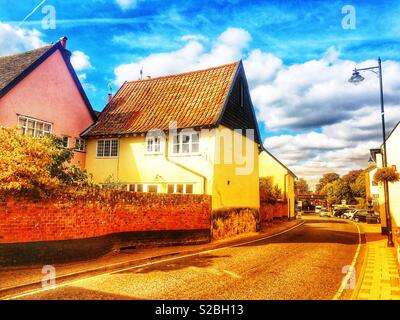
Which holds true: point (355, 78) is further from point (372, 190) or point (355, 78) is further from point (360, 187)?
point (360, 187)

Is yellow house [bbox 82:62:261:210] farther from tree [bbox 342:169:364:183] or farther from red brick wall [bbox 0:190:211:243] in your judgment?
tree [bbox 342:169:364:183]

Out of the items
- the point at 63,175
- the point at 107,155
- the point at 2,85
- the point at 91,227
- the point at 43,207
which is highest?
the point at 2,85

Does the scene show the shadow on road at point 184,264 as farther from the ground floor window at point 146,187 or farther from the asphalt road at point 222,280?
the ground floor window at point 146,187

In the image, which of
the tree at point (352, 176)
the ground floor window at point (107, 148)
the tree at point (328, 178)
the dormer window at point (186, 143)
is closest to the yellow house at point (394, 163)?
the dormer window at point (186, 143)

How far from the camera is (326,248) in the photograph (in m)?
14.7

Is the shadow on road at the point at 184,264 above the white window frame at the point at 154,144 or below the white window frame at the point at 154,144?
below

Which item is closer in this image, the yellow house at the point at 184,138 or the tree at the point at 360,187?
the yellow house at the point at 184,138

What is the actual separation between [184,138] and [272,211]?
17.1 m

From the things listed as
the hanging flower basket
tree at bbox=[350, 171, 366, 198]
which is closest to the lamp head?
the hanging flower basket

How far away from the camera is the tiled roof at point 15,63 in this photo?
55.0 feet

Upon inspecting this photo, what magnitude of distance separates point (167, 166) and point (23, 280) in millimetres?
11259

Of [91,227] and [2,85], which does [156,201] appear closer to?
[91,227]
